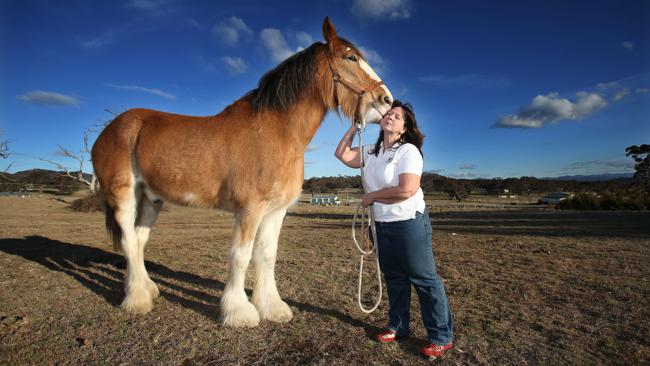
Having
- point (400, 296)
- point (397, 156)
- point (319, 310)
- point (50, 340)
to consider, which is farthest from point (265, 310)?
point (397, 156)

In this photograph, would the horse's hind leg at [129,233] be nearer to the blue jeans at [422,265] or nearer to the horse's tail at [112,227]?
the horse's tail at [112,227]

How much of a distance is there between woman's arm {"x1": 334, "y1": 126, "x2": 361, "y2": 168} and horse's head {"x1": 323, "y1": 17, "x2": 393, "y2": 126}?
18cm

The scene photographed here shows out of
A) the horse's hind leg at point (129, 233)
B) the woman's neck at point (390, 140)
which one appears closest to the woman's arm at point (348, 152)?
the woman's neck at point (390, 140)

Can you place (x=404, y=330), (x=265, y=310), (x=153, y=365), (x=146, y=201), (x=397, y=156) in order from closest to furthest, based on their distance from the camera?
1. (x=153, y=365)
2. (x=397, y=156)
3. (x=404, y=330)
4. (x=265, y=310)
5. (x=146, y=201)

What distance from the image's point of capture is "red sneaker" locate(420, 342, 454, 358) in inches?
116

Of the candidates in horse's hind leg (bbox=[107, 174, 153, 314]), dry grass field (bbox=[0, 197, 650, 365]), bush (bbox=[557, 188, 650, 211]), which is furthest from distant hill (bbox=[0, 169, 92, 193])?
bush (bbox=[557, 188, 650, 211])

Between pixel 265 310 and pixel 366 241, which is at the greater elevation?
pixel 366 241

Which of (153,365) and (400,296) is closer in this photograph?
(153,365)

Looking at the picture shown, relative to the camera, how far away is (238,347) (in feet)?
10.2

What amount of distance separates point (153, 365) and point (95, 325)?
4.11 feet

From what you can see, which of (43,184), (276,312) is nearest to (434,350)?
(276,312)

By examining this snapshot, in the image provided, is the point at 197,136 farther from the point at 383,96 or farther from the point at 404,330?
the point at 404,330

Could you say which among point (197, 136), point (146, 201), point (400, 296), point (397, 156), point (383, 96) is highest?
point (383, 96)

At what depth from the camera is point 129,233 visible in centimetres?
427
